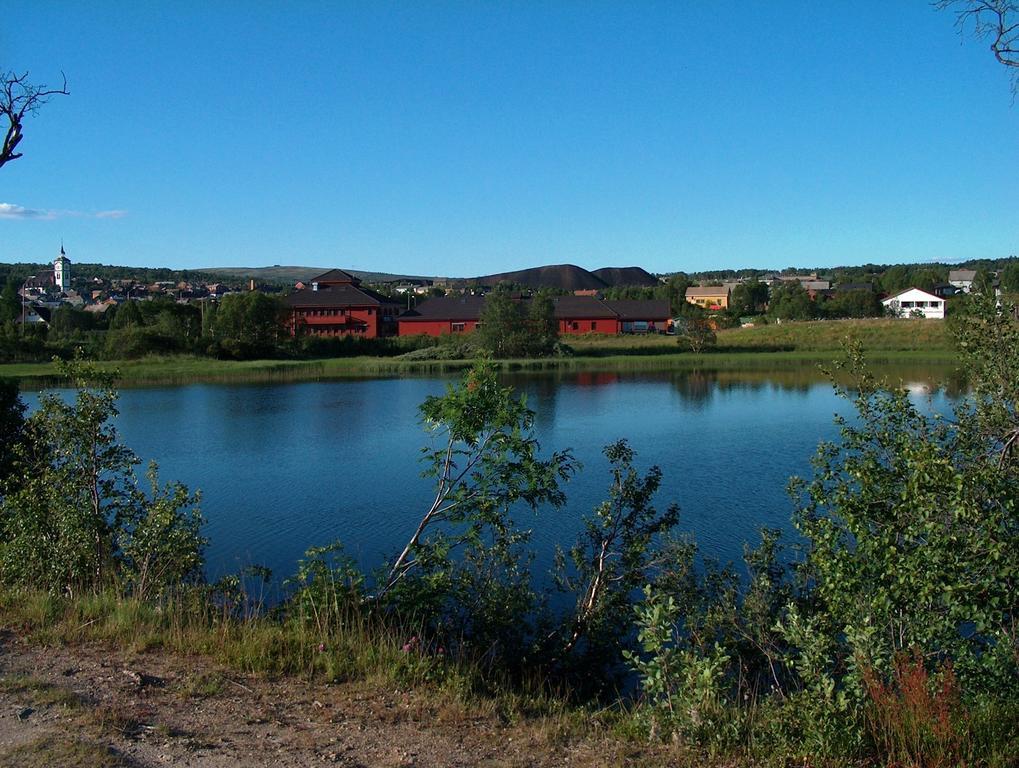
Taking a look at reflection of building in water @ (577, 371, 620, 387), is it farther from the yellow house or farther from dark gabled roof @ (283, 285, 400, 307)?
the yellow house

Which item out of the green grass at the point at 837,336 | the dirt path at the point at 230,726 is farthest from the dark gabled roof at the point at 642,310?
the dirt path at the point at 230,726

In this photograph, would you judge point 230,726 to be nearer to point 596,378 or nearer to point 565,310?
point 596,378

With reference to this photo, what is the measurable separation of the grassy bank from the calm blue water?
8.55 metres

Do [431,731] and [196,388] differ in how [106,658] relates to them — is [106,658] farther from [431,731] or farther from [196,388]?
[196,388]

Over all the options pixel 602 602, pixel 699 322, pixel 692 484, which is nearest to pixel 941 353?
pixel 699 322

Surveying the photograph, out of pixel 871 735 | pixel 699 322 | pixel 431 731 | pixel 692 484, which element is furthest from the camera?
pixel 699 322

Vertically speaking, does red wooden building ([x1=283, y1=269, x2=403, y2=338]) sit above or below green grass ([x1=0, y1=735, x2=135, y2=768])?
above

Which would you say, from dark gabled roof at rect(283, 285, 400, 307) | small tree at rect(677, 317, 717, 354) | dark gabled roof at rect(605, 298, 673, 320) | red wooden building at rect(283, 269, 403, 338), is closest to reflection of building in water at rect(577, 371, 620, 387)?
small tree at rect(677, 317, 717, 354)

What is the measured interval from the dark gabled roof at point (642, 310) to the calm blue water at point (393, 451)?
41.6 meters

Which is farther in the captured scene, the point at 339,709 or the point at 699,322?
the point at 699,322

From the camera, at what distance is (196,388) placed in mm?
49031

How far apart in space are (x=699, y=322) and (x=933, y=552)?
213 feet

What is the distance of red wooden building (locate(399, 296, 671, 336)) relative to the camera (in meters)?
85.3

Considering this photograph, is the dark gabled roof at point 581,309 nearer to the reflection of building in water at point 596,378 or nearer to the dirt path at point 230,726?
the reflection of building in water at point 596,378
